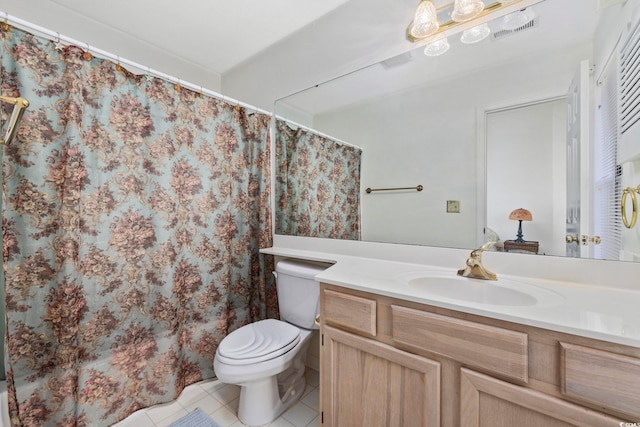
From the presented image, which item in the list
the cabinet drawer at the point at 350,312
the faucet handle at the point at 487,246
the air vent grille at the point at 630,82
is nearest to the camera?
the air vent grille at the point at 630,82

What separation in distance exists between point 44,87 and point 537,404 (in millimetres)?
2118

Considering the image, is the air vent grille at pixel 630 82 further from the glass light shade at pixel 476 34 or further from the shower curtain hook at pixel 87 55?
the shower curtain hook at pixel 87 55

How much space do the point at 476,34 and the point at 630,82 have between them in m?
0.61

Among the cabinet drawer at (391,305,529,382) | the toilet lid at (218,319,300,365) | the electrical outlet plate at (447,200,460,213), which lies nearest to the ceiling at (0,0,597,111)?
the electrical outlet plate at (447,200,460,213)

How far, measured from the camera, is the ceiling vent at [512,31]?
1.05 m

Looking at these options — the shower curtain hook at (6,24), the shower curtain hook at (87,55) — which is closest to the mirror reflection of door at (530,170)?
the shower curtain hook at (87,55)

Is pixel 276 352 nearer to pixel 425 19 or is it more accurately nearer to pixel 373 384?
pixel 373 384

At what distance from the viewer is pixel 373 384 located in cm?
93

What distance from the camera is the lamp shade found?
108 cm

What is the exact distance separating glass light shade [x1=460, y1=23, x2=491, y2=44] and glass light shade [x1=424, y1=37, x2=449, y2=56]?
73 mm

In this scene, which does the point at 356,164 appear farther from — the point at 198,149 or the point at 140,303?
the point at 140,303

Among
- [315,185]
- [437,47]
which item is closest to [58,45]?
[315,185]

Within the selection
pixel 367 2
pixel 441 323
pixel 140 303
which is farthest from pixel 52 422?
pixel 367 2

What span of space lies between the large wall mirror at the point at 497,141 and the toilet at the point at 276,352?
40cm
